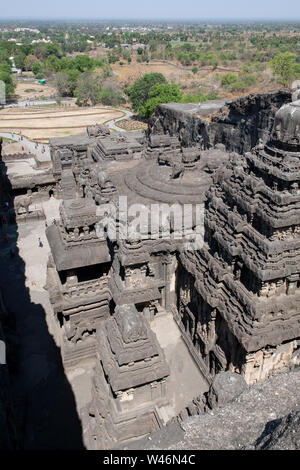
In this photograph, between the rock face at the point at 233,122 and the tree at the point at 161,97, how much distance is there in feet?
58.9

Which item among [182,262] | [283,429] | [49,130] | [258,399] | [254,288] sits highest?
[283,429]

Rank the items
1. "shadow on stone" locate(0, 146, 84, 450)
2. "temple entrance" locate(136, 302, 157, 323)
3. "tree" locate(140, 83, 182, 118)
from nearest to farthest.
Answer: "shadow on stone" locate(0, 146, 84, 450) < "temple entrance" locate(136, 302, 157, 323) < "tree" locate(140, 83, 182, 118)

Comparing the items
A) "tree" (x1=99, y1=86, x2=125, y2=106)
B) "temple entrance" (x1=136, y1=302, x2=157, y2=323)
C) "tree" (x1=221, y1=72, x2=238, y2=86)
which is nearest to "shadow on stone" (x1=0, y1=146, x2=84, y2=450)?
"temple entrance" (x1=136, y1=302, x2=157, y2=323)

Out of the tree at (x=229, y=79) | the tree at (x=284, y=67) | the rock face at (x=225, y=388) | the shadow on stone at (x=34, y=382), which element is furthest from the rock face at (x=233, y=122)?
the tree at (x=229, y=79)

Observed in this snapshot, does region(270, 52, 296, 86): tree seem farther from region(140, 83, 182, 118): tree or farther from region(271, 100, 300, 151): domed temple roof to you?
region(271, 100, 300, 151): domed temple roof

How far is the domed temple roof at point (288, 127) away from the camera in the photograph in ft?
39.2

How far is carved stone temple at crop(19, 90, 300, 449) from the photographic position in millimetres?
12070

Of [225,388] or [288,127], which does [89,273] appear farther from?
[288,127]

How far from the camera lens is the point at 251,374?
13.7 m

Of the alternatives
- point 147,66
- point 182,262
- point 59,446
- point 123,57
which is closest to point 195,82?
point 147,66

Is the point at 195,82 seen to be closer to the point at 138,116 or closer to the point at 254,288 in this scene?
the point at 138,116

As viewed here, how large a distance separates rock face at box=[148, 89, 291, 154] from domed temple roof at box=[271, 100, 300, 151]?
19.9 m

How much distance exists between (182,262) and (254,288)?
4845mm

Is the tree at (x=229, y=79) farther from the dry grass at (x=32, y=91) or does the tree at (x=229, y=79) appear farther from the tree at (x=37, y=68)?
the tree at (x=37, y=68)
